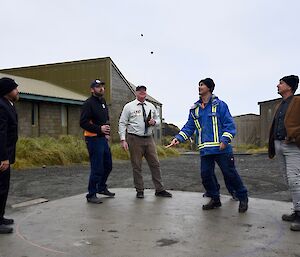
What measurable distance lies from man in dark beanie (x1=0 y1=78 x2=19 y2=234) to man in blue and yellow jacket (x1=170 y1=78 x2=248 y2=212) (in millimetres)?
2347

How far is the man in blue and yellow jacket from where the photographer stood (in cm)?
505

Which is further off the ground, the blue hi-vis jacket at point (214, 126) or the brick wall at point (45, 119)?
the brick wall at point (45, 119)

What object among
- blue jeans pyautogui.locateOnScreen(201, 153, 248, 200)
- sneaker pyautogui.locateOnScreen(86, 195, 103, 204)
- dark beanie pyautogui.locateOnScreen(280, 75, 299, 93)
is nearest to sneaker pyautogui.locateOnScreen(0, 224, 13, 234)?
sneaker pyautogui.locateOnScreen(86, 195, 103, 204)

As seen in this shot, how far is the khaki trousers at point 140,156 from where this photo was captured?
20.4 ft

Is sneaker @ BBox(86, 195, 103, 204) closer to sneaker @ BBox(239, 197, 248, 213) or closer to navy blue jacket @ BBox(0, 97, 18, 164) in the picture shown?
navy blue jacket @ BBox(0, 97, 18, 164)

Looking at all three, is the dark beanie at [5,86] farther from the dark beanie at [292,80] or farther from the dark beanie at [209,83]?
the dark beanie at [292,80]

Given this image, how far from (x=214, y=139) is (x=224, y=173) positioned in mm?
455

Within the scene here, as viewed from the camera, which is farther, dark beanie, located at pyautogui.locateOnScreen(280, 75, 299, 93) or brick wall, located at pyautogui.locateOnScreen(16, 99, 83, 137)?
brick wall, located at pyautogui.locateOnScreen(16, 99, 83, 137)

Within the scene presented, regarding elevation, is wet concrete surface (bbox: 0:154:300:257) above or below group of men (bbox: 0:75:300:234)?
below

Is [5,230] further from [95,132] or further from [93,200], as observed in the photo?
[95,132]

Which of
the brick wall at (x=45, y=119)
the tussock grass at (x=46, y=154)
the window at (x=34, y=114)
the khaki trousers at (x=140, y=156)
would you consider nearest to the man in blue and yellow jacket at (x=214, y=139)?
the khaki trousers at (x=140, y=156)

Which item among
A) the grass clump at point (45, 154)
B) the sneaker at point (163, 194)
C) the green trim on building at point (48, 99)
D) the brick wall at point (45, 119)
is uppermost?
the green trim on building at point (48, 99)

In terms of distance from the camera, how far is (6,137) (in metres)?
4.27

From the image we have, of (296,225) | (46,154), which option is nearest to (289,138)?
(296,225)
